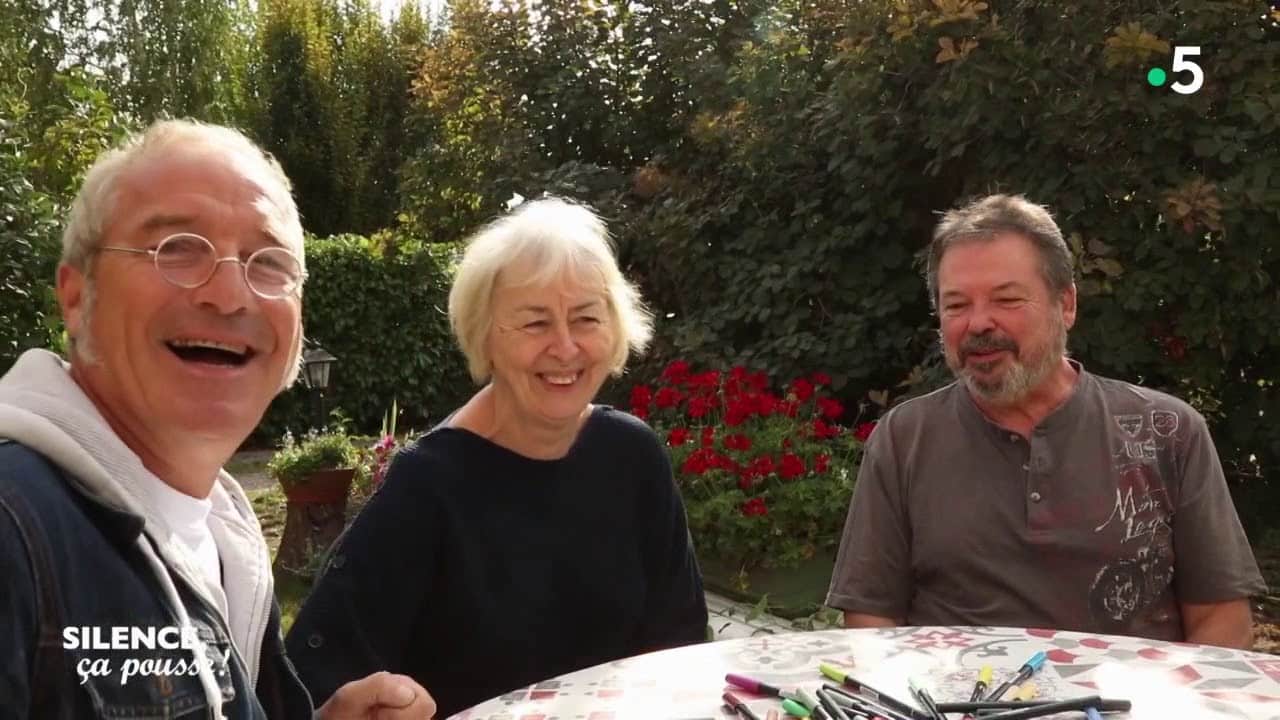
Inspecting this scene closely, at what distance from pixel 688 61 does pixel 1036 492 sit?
4236mm

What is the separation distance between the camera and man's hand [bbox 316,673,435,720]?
1.49m

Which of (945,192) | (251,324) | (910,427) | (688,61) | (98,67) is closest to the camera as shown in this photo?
(251,324)

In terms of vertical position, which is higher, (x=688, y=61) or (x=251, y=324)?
(x=688, y=61)

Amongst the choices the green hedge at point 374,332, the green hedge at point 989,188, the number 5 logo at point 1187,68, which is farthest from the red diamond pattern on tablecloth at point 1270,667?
the green hedge at point 374,332

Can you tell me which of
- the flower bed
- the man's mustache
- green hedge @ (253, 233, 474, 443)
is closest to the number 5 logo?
the flower bed

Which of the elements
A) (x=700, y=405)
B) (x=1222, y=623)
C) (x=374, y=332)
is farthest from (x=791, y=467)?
(x=374, y=332)

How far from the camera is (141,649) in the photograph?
99 centimetres

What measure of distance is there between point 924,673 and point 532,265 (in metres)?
1.04

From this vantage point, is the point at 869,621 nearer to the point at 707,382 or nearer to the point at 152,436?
the point at 152,436

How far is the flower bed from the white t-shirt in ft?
7.78

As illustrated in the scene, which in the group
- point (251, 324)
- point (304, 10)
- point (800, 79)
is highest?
point (304, 10)

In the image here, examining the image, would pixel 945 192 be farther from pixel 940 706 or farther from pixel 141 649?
pixel 141 649

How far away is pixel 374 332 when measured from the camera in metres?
10.6

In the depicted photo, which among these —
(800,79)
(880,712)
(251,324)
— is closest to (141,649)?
(251,324)
